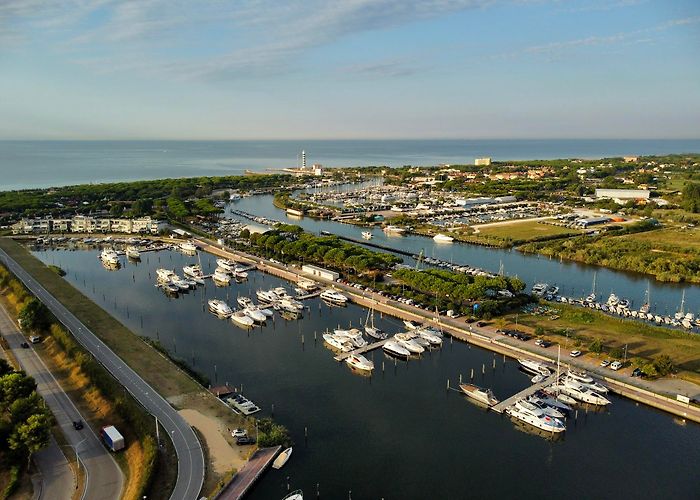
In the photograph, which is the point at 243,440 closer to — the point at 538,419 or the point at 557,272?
the point at 538,419

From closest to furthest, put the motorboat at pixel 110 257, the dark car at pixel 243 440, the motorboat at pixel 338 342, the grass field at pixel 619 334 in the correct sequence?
1. the dark car at pixel 243 440
2. the grass field at pixel 619 334
3. the motorboat at pixel 338 342
4. the motorboat at pixel 110 257

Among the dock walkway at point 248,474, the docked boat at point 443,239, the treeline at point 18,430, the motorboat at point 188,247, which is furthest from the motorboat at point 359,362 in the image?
the docked boat at point 443,239

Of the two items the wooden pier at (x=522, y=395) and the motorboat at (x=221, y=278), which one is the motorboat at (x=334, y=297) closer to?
the motorboat at (x=221, y=278)

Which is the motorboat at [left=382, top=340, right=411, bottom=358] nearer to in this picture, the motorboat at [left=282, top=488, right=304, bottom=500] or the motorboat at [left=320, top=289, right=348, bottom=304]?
the motorboat at [left=320, top=289, right=348, bottom=304]

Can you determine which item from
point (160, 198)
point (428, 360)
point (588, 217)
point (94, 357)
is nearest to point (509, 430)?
point (428, 360)

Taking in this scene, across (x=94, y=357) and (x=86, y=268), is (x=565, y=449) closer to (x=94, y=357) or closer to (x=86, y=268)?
(x=94, y=357)

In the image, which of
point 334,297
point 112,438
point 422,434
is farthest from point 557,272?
point 112,438
